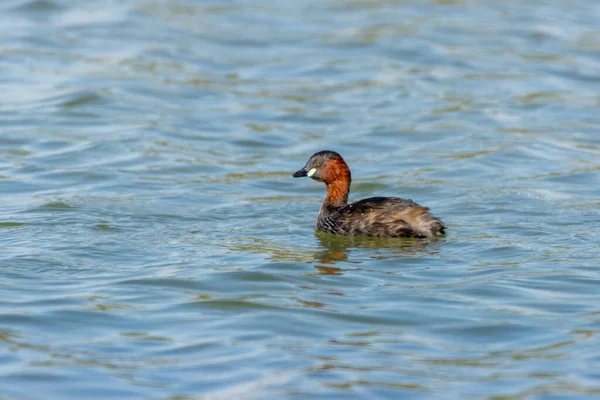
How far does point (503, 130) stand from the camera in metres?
14.9

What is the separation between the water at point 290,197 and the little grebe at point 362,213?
16 centimetres

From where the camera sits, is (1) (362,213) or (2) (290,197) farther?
(2) (290,197)

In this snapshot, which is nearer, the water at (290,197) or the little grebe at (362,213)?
the water at (290,197)

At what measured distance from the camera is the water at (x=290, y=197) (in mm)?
6859

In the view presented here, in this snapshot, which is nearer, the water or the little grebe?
the water

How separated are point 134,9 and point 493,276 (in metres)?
14.4

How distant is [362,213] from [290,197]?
2034mm

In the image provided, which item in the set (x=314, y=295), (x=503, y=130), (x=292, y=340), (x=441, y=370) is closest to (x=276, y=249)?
(x=314, y=295)

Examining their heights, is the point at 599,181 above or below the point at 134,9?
below

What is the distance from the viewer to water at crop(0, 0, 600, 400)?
6859mm

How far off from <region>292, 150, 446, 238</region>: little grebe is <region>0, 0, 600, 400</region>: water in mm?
159

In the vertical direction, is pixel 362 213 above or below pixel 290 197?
above

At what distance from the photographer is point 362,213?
1018 centimetres

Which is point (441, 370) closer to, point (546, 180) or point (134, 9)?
point (546, 180)
